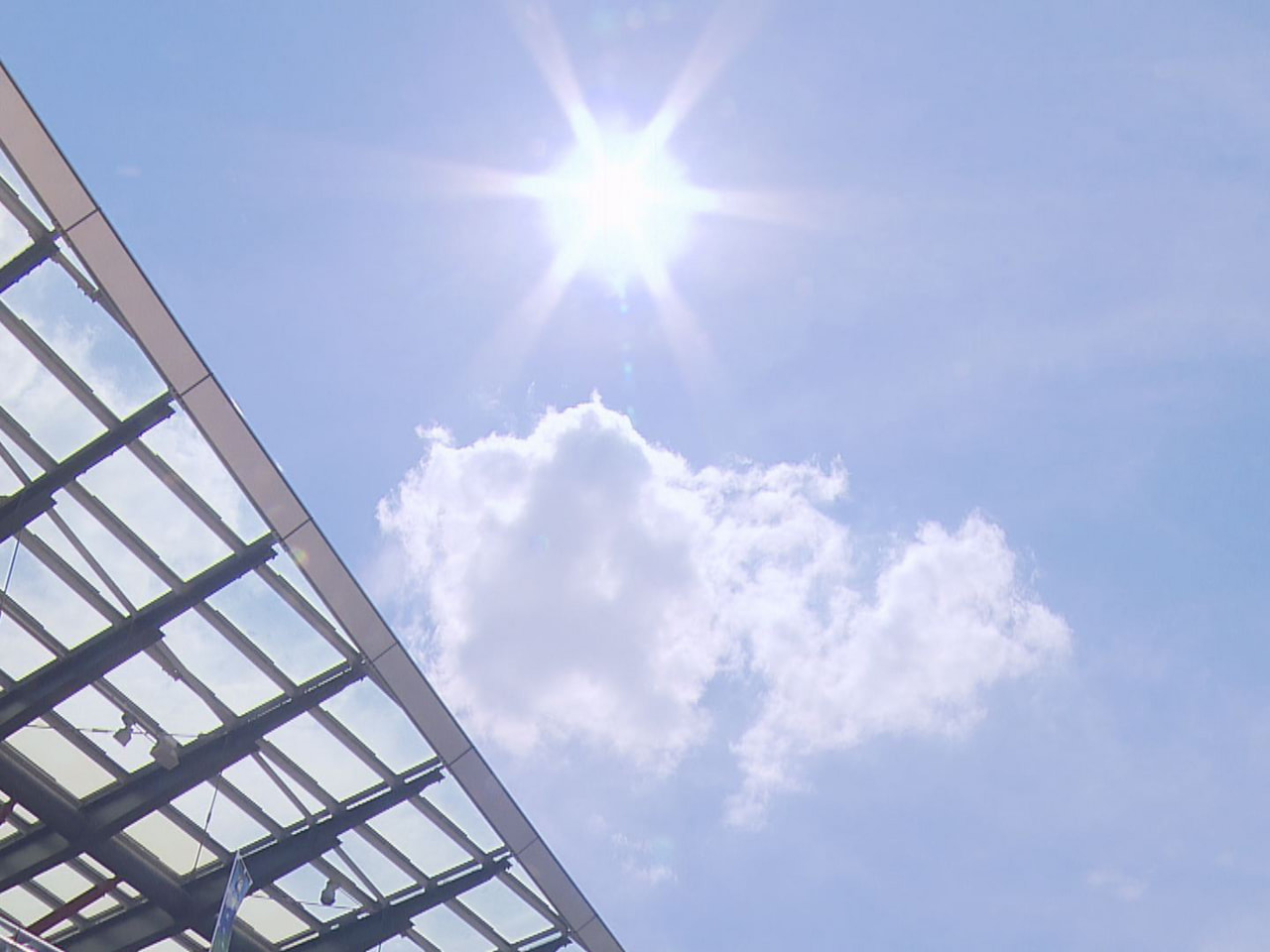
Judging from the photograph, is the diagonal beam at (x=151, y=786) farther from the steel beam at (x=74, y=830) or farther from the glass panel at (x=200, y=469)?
the glass panel at (x=200, y=469)

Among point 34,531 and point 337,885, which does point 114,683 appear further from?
point 337,885

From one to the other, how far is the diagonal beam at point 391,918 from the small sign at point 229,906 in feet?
20.4

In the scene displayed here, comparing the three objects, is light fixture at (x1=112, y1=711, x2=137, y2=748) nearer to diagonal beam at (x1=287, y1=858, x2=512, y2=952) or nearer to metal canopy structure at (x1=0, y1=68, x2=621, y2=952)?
metal canopy structure at (x1=0, y1=68, x2=621, y2=952)

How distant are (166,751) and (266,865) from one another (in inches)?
132

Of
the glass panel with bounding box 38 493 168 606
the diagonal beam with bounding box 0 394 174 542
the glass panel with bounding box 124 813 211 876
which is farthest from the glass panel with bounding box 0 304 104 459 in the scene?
the glass panel with bounding box 124 813 211 876

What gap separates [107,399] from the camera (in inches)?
579

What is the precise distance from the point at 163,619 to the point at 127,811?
389cm

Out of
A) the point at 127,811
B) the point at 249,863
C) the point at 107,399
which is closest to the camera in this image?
the point at 107,399

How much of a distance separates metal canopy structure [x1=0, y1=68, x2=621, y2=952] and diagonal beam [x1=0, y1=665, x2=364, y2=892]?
35 millimetres

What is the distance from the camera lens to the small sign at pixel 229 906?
14.7 m

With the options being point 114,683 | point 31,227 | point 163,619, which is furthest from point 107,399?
point 114,683

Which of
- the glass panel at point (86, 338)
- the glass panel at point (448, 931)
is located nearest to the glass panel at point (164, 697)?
the glass panel at point (86, 338)

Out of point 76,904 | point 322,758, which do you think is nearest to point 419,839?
point 322,758

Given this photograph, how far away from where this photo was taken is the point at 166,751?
17875mm
